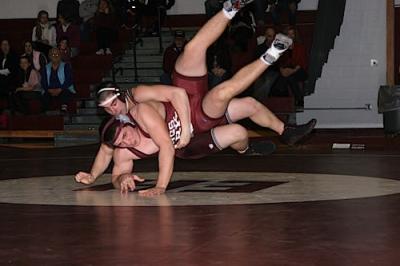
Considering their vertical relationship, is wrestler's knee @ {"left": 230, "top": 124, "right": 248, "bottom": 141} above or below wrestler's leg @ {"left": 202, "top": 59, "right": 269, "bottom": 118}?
below

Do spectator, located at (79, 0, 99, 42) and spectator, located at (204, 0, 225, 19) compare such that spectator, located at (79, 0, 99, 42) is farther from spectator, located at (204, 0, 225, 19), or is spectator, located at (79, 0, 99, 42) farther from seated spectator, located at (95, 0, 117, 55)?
spectator, located at (204, 0, 225, 19)

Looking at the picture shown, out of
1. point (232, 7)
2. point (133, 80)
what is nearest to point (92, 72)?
point (133, 80)

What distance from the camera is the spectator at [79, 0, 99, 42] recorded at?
17.0 meters

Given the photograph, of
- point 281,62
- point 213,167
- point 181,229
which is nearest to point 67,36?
point 281,62

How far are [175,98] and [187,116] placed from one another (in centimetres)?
16

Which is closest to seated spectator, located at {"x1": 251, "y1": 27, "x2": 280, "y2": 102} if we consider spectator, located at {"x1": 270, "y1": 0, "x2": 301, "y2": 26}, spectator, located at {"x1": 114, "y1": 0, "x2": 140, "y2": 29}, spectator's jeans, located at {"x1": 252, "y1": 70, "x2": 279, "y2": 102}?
spectator's jeans, located at {"x1": 252, "y1": 70, "x2": 279, "y2": 102}

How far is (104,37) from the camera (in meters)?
16.3

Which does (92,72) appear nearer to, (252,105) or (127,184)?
(252,105)

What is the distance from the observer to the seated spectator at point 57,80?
15.1m

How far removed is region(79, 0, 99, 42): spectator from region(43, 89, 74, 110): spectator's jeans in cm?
185

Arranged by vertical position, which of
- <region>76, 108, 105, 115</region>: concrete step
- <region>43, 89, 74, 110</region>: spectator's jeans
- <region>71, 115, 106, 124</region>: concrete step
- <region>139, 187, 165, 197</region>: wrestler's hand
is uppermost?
<region>43, 89, 74, 110</region>: spectator's jeans

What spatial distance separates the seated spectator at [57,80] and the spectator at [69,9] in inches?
65.6

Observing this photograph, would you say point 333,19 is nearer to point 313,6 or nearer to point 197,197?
point 313,6

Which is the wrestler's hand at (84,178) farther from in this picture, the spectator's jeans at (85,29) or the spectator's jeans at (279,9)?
the spectator's jeans at (85,29)
